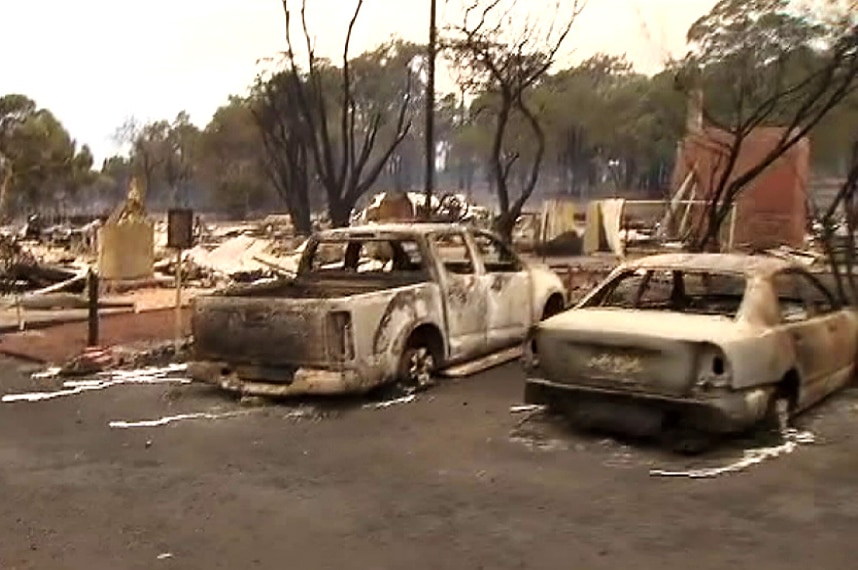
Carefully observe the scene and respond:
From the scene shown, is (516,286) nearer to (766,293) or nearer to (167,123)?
(766,293)

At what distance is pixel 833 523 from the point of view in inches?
227

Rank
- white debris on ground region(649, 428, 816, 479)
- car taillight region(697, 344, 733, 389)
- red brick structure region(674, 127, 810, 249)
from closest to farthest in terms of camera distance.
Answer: white debris on ground region(649, 428, 816, 479) → car taillight region(697, 344, 733, 389) → red brick structure region(674, 127, 810, 249)

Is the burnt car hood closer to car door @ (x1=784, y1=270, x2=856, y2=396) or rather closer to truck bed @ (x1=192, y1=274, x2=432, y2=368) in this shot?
car door @ (x1=784, y1=270, x2=856, y2=396)

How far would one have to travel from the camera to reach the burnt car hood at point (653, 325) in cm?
712

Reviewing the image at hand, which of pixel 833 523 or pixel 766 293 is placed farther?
pixel 766 293

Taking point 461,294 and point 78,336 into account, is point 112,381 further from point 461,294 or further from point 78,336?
point 461,294

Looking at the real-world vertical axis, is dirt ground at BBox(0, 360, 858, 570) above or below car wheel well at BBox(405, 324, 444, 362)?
below

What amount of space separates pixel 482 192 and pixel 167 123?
21.4m

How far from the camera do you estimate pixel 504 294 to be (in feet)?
35.8

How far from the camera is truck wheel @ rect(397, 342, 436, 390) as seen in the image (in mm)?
9484

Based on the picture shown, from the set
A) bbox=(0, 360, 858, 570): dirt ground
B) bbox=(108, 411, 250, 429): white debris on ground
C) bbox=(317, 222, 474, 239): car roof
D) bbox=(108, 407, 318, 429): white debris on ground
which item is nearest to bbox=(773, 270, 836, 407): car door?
bbox=(0, 360, 858, 570): dirt ground

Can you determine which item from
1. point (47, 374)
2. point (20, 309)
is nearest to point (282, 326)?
point (47, 374)

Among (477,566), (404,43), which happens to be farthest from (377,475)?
(404,43)

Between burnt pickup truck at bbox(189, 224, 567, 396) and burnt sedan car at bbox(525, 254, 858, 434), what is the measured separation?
167cm
